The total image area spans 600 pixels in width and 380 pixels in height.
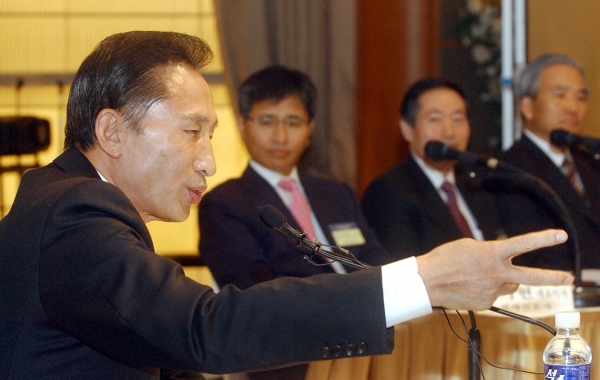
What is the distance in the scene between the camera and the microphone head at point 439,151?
110 inches

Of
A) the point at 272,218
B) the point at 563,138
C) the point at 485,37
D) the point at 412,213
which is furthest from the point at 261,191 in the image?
the point at 485,37

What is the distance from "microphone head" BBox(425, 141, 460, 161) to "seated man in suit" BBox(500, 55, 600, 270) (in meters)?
→ 0.45

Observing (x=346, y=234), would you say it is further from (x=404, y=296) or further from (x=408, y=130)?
(x=404, y=296)

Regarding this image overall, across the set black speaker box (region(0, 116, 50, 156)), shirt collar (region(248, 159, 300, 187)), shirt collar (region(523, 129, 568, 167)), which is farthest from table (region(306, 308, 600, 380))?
black speaker box (region(0, 116, 50, 156))

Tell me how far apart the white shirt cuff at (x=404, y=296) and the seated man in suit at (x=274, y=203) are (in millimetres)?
1373

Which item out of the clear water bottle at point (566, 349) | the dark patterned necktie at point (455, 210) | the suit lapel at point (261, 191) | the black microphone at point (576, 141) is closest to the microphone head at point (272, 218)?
the clear water bottle at point (566, 349)

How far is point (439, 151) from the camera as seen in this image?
112 inches

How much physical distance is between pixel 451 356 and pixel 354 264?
1.88 ft

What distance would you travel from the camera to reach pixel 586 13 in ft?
12.8

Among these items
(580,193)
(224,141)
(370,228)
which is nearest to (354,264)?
(370,228)

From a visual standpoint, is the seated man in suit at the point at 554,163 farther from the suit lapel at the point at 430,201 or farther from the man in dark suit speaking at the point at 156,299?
the man in dark suit speaking at the point at 156,299

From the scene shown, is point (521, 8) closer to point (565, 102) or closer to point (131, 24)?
point (565, 102)

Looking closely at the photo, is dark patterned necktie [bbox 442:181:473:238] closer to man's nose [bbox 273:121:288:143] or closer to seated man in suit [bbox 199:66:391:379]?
seated man in suit [bbox 199:66:391:379]

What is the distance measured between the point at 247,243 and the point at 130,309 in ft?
4.81
